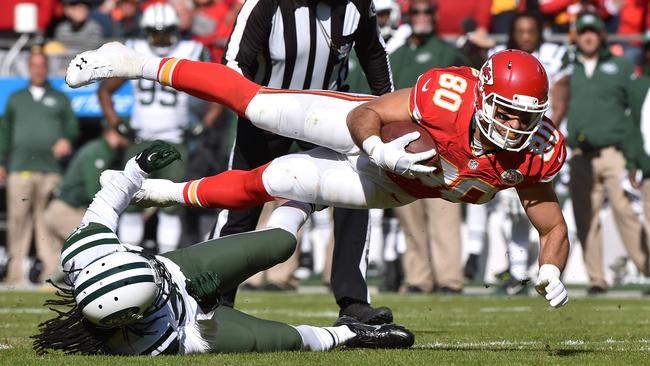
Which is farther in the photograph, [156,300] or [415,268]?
[415,268]

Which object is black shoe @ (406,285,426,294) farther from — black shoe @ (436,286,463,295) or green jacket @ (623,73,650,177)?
green jacket @ (623,73,650,177)

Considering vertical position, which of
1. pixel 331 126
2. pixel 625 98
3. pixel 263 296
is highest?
pixel 331 126

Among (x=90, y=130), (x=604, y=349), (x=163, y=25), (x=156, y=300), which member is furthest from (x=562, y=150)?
(x=90, y=130)

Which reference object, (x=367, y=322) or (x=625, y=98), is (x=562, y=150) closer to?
(x=367, y=322)

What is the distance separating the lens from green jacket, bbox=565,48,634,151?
32.4ft

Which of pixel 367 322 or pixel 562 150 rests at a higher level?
pixel 562 150

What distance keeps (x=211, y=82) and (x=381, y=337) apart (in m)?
1.36

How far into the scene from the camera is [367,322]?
5.75 meters

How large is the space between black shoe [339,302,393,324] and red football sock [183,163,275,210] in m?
0.64

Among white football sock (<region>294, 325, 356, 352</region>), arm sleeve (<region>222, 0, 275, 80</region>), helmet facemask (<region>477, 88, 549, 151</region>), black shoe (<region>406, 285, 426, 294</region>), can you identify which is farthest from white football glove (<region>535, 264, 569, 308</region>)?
black shoe (<region>406, 285, 426, 294</region>)

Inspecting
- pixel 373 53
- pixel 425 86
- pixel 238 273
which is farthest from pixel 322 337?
pixel 373 53

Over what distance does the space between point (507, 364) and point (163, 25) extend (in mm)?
6135

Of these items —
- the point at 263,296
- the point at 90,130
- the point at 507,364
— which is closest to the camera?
the point at 507,364

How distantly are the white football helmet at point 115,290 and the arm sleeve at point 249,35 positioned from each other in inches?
61.0
